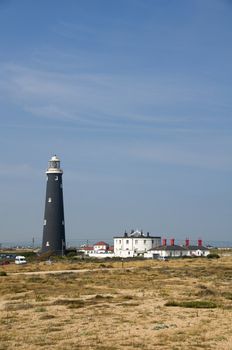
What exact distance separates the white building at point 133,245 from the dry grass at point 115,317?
5916 centimetres

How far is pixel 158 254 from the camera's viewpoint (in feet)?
301

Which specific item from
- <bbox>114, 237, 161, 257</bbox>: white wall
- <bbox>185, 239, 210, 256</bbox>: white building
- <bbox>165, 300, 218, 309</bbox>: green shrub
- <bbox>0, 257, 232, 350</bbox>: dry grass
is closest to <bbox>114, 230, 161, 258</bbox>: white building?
<bbox>114, 237, 161, 257</bbox>: white wall

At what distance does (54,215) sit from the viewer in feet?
255

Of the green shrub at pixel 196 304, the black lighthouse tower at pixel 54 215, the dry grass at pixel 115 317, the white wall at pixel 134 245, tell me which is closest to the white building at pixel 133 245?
the white wall at pixel 134 245

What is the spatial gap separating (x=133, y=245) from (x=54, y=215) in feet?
72.9

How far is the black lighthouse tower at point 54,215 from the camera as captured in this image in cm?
7794

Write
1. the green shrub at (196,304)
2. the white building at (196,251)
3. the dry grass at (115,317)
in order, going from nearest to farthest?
the dry grass at (115,317), the green shrub at (196,304), the white building at (196,251)

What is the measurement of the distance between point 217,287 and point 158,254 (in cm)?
5621

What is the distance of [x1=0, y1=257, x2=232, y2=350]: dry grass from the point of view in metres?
16.9

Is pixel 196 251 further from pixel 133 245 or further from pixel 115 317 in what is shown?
pixel 115 317

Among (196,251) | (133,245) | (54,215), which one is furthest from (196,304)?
(196,251)

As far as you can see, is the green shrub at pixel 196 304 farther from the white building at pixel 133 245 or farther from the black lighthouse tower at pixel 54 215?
the white building at pixel 133 245

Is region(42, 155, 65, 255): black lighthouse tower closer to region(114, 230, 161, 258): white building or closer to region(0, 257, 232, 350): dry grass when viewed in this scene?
region(114, 230, 161, 258): white building

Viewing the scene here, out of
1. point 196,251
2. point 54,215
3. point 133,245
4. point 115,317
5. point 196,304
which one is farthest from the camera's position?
point 196,251
